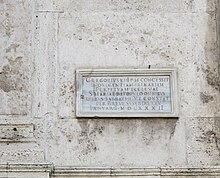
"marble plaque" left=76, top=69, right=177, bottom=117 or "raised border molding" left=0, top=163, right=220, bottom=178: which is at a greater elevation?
"marble plaque" left=76, top=69, right=177, bottom=117

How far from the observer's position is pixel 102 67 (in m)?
6.95

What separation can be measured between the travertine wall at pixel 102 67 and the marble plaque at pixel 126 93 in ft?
0.28

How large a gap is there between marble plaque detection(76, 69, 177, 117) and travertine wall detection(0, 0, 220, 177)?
0.28ft

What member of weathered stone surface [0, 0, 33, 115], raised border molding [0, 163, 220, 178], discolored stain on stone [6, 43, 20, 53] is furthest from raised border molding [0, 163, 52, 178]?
discolored stain on stone [6, 43, 20, 53]

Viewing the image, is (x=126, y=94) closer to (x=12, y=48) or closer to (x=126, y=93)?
(x=126, y=93)

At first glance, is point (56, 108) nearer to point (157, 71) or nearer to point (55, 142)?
point (55, 142)

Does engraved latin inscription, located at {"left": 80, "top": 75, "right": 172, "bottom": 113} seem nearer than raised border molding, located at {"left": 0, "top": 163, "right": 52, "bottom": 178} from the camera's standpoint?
No

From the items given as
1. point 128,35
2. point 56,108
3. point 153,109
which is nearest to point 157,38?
point 128,35

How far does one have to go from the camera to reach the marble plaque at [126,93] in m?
6.78

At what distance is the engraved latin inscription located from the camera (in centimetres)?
679

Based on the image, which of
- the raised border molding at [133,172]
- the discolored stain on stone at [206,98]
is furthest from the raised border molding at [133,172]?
the discolored stain on stone at [206,98]

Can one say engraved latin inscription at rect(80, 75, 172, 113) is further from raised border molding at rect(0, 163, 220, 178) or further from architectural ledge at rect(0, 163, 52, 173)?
architectural ledge at rect(0, 163, 52, 173)

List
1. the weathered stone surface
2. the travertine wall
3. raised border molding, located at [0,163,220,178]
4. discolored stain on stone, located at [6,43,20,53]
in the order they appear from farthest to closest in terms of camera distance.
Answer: discolored stain on stone, located at [6,43,20,53]
the weathered stone surface
the travertine wall
raised border molding, located at [0,163,220,178]

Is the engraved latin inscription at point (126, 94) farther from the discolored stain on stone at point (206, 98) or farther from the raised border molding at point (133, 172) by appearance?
the raised border molding at point (133, 172)
